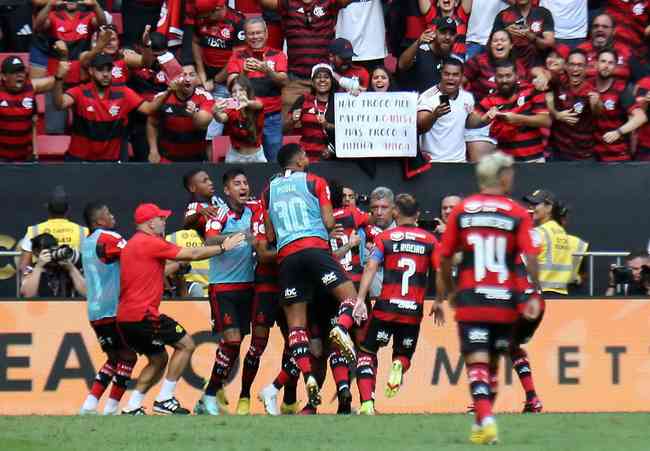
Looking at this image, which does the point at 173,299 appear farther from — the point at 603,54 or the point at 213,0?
the point at 603,54

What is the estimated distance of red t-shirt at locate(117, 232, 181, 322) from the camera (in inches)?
530

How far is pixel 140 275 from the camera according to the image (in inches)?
531

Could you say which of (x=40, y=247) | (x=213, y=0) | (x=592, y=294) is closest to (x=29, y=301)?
(x=40, y=247)

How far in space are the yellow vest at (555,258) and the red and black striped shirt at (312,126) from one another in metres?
2.81

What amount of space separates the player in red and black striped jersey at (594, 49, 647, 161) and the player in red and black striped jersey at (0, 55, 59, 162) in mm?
6167

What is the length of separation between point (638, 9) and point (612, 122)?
2057 millimetres

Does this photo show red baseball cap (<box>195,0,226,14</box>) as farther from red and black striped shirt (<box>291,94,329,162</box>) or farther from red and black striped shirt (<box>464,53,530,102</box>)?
red and black striped shirt (<box>464,53,530,102</box>)

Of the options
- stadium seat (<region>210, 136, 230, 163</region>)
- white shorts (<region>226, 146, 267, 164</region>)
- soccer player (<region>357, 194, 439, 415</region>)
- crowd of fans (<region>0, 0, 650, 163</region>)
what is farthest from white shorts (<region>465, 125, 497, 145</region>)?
soccer player (<region>357, 194, 439, 415</region>)

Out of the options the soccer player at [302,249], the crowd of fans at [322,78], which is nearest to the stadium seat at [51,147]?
the crowd of fans at [322,78]

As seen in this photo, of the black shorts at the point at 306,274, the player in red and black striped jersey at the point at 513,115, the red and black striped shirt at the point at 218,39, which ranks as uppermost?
the red and black striped shirt at the point at 218,39

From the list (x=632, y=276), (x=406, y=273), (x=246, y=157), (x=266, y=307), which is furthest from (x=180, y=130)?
(x=632, y=276)

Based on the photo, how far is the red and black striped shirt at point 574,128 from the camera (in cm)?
1681

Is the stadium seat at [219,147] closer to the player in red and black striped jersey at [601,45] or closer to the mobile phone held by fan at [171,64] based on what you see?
the mobile phone held by fan at [171,64]

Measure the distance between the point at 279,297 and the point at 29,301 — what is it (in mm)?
3528
